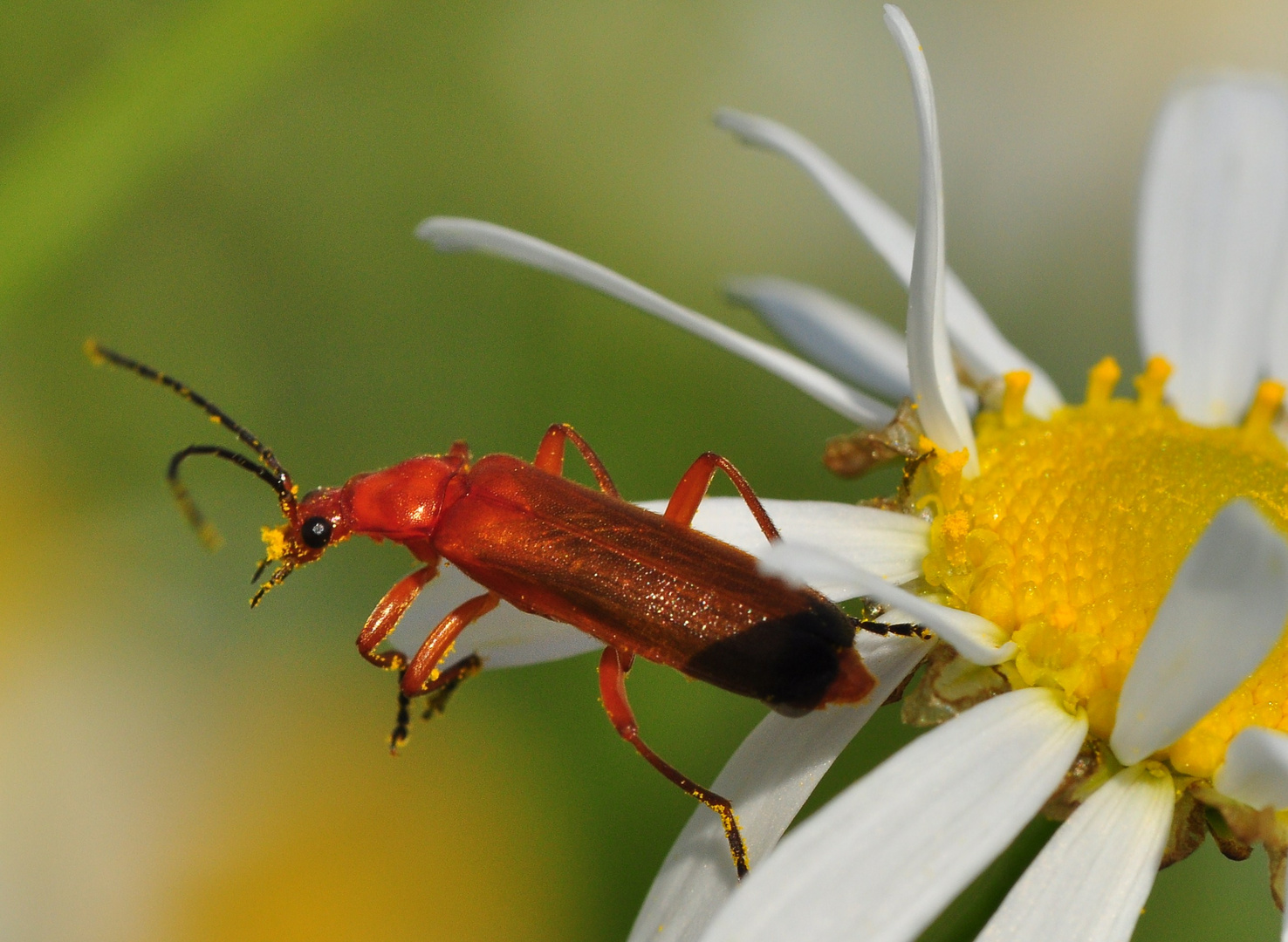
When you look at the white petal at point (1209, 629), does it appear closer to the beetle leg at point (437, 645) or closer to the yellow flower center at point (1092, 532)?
the yellow flower center at point (1092, 532)

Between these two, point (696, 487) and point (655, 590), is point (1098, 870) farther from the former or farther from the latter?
point (696, 487)

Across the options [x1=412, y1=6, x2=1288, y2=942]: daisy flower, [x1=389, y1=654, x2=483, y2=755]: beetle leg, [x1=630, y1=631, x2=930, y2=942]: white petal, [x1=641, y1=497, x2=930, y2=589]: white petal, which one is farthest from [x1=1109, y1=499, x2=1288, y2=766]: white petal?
[x1=389, y1=654, x2=483, y2=755]: beetle leg

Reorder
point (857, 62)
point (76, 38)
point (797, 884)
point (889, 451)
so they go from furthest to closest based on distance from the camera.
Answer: point (857, 62) < point (76, 38) < point (889, 451) < point (797, 884)

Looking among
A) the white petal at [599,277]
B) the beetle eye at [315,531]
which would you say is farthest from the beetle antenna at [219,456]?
the white petal at [599,277]

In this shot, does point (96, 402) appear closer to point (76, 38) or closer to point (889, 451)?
point (76, 38)

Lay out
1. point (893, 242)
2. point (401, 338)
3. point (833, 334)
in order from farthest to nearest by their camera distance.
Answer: point (401, 338), point (833, 334), point (893, 242)

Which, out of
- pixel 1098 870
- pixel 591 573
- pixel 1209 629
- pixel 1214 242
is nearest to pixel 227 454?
pixel 591 573

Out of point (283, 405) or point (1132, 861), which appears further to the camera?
point (283, 405)

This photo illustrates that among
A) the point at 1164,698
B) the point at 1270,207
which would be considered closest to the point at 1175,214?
the point at 1270,207
